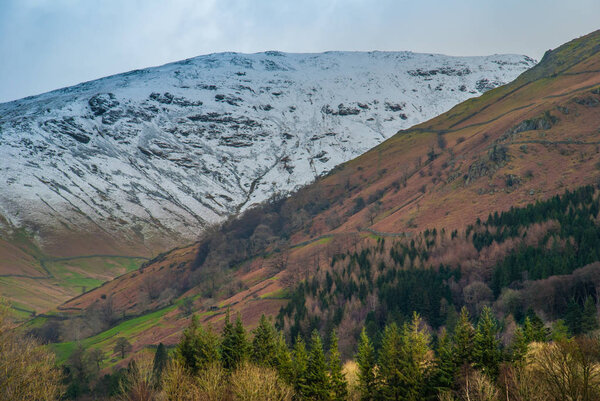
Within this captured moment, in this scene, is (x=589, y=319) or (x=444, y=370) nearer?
(x=444, y=370)

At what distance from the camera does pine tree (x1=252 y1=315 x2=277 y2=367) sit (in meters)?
60.4

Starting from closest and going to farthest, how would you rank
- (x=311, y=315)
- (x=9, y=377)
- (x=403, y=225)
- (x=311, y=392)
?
(x=9, y=377) < (x=311, y=392) < (x=311, y=315) < (x=403, y=225)

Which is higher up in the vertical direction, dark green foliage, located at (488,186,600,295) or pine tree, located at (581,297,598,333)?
dark green foliage, located at (488,186,600,295)

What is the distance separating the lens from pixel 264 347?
6231 cm

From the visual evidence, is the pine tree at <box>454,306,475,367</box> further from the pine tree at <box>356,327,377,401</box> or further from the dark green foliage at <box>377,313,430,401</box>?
the pine tree at <box>356,327,377,401</box>

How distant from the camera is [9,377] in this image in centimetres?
4041

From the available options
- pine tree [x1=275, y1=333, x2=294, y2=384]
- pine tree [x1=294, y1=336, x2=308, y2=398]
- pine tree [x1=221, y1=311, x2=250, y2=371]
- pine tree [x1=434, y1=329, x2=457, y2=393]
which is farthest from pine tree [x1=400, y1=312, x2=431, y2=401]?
pine tree [x1=221, y1=311, x2=250, y2=371]

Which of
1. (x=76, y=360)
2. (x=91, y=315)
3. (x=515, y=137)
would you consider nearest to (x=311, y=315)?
(x=76, y=360)

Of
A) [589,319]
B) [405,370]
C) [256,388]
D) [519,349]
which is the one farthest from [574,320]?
[256,388]

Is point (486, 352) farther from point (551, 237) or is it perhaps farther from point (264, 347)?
point (551, 237)

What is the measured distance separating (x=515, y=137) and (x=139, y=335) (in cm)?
14563

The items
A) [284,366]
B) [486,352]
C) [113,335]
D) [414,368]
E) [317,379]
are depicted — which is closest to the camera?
[486,352]

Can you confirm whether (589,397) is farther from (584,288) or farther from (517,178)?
(517,178)

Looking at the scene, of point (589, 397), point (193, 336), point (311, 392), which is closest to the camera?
point (589, 397)
